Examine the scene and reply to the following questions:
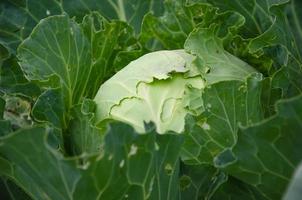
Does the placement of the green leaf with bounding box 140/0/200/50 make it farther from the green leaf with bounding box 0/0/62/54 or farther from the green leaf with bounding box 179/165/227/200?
the green leaf with bounding box 179/165/227/200

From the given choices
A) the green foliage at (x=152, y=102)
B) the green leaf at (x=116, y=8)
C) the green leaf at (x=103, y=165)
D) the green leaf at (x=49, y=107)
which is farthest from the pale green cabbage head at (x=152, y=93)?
the green leaf at (x=116, y=8)

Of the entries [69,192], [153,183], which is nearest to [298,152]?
[153,183]

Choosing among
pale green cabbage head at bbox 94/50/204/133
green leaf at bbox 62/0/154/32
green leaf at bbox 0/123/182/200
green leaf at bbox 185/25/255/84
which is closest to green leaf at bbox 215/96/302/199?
green leaf at bbox 0/123/182/200

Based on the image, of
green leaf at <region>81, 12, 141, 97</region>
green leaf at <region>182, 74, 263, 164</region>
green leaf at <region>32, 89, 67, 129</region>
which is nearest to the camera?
green leaf at <region>182, 74, 263, 164</region>

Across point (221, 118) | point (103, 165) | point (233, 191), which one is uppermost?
point (103, 165)

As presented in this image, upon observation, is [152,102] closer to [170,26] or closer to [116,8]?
[170,26]

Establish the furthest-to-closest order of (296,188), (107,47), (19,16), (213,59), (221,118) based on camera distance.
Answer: (19,16), (107,47), (213,59), (221,118), (296,188)

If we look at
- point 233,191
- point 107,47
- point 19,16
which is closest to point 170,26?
point 107,47

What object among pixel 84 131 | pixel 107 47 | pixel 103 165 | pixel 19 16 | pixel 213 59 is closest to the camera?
pixel 103 165

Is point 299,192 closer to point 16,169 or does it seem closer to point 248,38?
point 16,169
